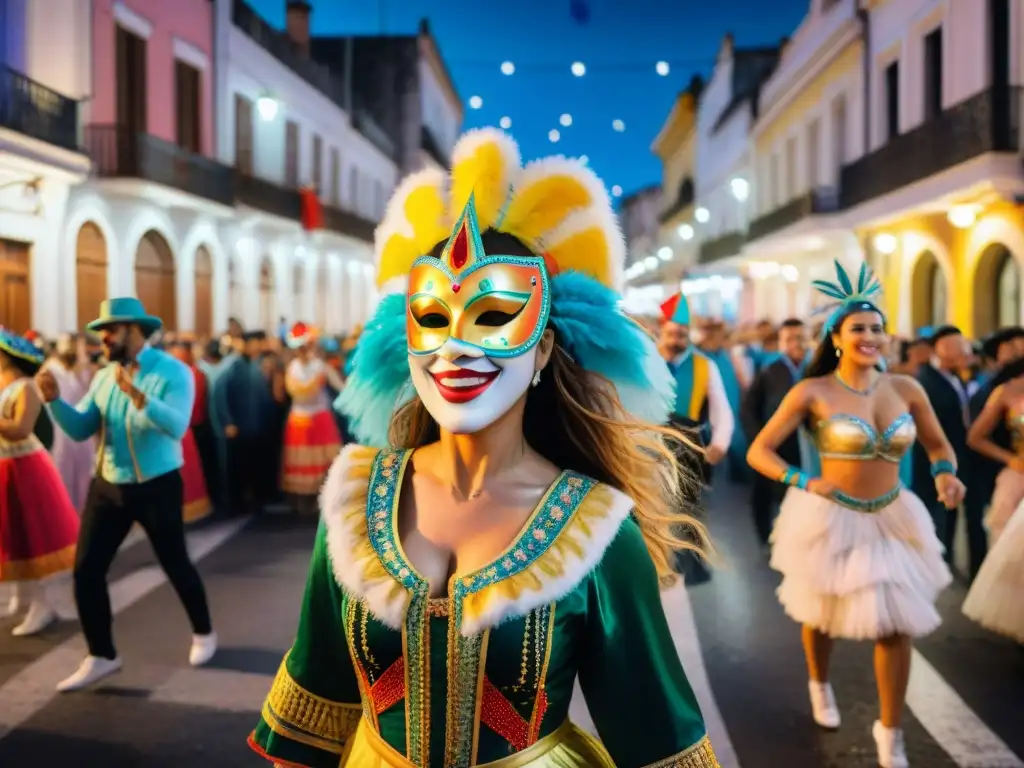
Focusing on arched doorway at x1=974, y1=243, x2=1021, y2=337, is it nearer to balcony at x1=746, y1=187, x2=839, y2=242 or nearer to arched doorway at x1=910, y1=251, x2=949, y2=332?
arched doorway at x1=910, y1=251, x2=949, y2=332

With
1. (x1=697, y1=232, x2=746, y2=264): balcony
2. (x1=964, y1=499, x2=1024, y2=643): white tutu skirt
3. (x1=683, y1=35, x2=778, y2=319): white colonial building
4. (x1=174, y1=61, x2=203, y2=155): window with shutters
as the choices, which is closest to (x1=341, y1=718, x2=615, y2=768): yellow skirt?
(x1=964, y1=499, x2=1024, y2=643): white tutu skirt

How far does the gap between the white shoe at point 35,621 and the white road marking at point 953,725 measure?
16.6 ft

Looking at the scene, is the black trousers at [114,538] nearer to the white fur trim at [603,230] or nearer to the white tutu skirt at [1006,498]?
the white fur trim at [603,230]

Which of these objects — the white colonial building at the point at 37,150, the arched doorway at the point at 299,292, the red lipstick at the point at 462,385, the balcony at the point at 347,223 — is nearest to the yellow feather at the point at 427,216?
the red lipstick at the point at 462,385

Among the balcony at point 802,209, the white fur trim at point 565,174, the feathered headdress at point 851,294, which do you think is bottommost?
the feathered headdress at point 851,294

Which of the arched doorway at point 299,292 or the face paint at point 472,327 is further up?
the arched doorway at point 299,292

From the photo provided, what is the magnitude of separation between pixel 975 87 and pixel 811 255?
12.4 metres

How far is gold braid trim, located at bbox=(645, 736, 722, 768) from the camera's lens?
2.21 m

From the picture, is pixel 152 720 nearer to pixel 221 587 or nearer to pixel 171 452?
pixel 171 452

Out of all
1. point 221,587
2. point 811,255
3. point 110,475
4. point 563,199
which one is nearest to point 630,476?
point 563,199

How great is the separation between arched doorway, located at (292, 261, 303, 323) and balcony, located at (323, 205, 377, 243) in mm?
1456

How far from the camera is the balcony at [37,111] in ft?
49.6

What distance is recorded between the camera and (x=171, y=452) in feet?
19.2

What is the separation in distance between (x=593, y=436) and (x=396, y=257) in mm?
628
